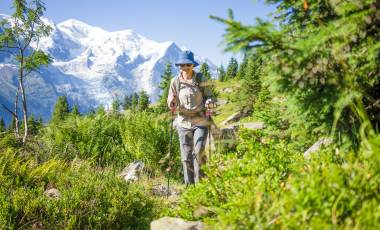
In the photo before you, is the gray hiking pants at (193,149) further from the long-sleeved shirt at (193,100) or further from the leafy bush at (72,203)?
the leafy bush at (72,203)

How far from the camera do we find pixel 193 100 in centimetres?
695

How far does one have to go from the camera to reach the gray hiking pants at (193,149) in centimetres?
680

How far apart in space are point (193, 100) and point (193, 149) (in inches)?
35.5

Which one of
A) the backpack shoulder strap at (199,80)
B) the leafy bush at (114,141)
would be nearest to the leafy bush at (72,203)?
the backpack shoulder strap at (199,80)

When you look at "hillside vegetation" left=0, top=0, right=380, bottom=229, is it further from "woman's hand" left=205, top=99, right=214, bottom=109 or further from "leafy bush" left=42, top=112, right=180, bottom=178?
"leafy bush" left=42, top=112, right=180, bottom=178

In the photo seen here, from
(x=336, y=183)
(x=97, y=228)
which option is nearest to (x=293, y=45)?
(x=336, y=183)

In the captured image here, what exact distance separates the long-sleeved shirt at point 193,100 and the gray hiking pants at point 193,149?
0.11 m

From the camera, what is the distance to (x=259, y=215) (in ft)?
7.80

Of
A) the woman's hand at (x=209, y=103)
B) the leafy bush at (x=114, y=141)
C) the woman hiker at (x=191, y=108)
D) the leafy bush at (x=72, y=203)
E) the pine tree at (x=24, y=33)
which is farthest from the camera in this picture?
the pine tree at (x=24, y=33)

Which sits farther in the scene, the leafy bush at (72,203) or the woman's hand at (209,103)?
the woman's hand at (209,103)

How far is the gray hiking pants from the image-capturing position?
Result: 6.80m

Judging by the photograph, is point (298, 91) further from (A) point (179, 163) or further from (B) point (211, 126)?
(A) point (179, 163)

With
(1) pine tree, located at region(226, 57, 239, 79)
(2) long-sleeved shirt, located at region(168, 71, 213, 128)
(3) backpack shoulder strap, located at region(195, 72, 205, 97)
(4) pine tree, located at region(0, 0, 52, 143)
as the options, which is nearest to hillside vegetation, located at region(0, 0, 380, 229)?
(2) long-sleeved shirt, located at region(168, 71, 213, 128)

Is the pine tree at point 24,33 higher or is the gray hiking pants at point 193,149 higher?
the pine tree at point 24,33
